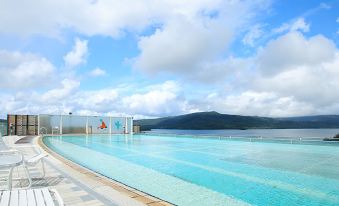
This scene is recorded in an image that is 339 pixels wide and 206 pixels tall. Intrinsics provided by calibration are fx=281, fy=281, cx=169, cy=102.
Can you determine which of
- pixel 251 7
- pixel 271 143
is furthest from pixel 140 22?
pixel 271 143

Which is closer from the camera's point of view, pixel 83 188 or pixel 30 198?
pixel 30 198

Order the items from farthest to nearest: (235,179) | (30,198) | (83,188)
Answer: (235,179) < (83,188) < (30,198)

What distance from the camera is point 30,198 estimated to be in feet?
7.20

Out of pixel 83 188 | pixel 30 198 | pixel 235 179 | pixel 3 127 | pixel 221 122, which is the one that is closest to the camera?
pixel 30 198

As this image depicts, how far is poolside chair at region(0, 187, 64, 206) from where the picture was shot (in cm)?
209

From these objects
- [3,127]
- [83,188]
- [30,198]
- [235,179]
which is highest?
[3,127]

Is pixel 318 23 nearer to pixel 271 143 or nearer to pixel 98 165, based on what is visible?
pixel 271 143

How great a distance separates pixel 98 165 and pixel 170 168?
2.14 meters

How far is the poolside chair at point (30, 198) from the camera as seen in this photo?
2.09 metres

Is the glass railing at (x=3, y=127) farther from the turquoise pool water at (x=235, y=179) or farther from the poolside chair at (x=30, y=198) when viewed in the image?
the poolside chair at (x=30, y=198)

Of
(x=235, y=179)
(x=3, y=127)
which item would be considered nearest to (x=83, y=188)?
(x=235, y=179)

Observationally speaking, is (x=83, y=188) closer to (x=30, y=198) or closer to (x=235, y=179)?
(x=30, y=198)

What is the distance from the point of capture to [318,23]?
9930 millimetres

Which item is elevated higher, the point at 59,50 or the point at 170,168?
the point at 59,50
